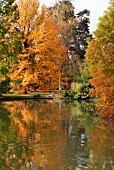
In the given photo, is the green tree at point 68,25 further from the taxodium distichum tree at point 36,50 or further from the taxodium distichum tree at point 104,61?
the taxodium distichum tree at point 104,61

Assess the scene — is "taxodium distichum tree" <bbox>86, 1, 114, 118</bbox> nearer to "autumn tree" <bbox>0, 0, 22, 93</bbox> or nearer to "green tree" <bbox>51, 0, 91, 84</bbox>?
"autumn tree" <bbox>0, 0, 22, 93</bbox>

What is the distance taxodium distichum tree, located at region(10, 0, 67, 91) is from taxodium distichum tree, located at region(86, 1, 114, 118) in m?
18.4

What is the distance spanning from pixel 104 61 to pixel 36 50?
19182 mm

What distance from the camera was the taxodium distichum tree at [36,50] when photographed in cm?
3944

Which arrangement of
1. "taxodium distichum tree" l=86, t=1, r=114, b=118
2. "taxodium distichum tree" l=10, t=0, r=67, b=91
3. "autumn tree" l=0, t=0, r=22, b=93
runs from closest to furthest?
"autumn tree" l=0, t=0, r=22, b=93
"taxodium distichum tree" l=86, t=1, r=114, b=118
"taxodium distichum tree" l=10, t=0, r=67, b=91

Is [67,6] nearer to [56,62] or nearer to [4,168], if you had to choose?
[56,62]

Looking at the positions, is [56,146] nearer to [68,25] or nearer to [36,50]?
[36,50]

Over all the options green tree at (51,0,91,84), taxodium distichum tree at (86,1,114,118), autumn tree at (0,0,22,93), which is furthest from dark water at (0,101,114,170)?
green tree at (51,0,91,84)

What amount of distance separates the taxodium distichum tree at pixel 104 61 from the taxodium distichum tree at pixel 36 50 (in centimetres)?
1843

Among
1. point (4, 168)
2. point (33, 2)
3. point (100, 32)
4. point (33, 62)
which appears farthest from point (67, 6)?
point (4, 168)

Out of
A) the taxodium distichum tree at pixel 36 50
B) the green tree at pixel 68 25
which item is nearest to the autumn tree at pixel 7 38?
the taxodium distichum tree at pixel 36 50

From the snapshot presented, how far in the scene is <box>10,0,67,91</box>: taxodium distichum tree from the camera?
39.4 metres

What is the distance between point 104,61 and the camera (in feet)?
67.2

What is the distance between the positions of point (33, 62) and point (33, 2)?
22.1 ft
